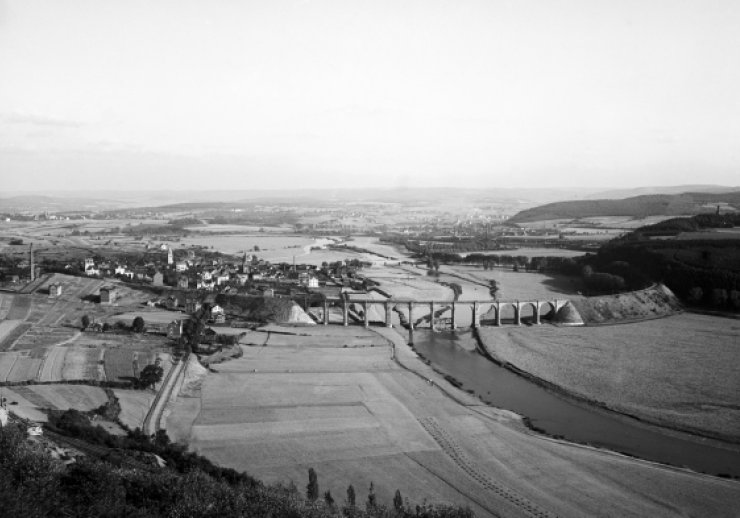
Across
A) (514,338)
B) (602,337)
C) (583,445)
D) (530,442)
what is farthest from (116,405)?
(602,337)

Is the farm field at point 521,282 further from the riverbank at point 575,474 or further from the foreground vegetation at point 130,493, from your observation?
the foreground vegetation at point 130,493

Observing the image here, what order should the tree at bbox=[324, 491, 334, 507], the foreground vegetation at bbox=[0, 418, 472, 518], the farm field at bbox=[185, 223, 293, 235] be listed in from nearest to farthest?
the foreground vegetation at bbox=[0, 418, 472, 518] < the tree at bbox=[324, 491, 334, 507] < the farm field at bbox=[185, 223, 293, 235]

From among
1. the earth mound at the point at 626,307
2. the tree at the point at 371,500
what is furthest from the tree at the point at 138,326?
the earth mound at the point at 626,307

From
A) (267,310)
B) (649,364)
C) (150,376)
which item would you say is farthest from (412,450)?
(267,310)

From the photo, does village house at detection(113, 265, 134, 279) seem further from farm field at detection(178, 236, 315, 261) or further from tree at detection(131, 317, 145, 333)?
tree at detection(131, 317, 145, 333)

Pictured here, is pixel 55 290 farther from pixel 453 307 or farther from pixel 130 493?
pixel 130 493

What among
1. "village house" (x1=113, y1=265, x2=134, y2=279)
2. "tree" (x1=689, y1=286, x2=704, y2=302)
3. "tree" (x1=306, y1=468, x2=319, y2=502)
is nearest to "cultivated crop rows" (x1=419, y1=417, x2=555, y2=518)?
"tree" (x1=306, y1=468, x2=319, y2=502)
